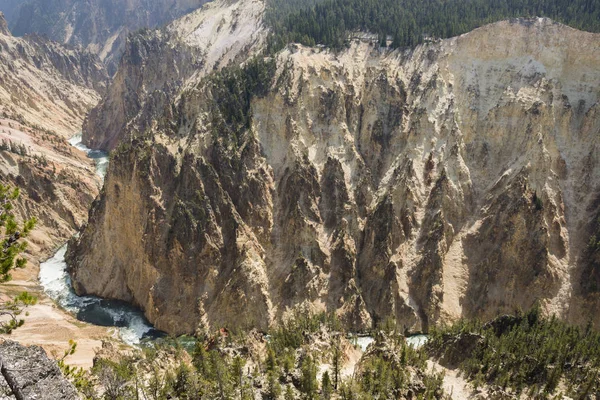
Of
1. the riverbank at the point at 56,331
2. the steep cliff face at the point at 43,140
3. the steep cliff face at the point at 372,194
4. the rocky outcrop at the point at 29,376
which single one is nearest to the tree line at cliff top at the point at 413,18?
the steep cliff face at the point at 372,194

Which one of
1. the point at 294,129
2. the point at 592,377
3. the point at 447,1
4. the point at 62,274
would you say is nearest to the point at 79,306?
the point at 62,274

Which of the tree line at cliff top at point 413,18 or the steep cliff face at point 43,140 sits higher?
the tree line at cliff top at point 413,18

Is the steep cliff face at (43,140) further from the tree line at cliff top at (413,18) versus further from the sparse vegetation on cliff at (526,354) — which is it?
the sparse vegetation on cliff at (526,354)

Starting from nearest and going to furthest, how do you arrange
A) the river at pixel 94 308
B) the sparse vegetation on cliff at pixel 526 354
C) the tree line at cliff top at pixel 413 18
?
the sparse vegetation on cliff at pixel 526 354 < the river at pixel 94 308 < the tree line at cliff top at pixel 413 18

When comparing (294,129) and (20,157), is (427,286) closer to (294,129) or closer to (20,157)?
(294,129)

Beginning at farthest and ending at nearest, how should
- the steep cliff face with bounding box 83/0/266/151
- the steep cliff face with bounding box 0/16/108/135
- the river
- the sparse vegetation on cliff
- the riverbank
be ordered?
the steep cliff face with bounding box 0/16/108/135, the steep cliff face with bounding box 83/0/266/151, the river, the riverbank, the sparse vegetation on cliff

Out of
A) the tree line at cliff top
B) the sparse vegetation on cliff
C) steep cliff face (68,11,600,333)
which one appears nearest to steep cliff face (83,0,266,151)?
the tree line at cliff top

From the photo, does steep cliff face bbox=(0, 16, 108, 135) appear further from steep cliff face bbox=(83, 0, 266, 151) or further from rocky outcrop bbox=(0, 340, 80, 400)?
rocky outcrop bbox=(0, 340, 80, 400)
